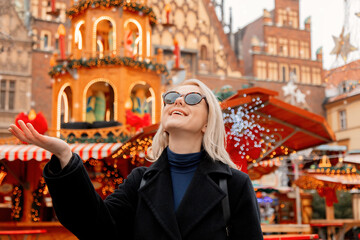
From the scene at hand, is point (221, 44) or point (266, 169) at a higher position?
point (221, 44)

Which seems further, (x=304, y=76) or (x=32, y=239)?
(x=304, y=76)

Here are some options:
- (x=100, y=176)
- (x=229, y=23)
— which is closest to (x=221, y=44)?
(x=229, y=23)

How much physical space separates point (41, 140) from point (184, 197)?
27.6 inches

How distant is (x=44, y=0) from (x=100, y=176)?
18.5 m

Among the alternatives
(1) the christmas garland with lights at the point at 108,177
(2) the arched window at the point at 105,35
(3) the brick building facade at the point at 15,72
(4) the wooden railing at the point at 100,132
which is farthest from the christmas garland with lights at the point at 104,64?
(3) the brick building facade at the point at 15,72

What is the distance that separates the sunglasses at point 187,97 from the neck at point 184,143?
0.17 m

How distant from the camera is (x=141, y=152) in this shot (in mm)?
10359

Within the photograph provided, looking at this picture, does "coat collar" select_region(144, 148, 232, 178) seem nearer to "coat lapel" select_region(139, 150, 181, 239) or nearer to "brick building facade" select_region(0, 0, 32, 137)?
"coat lapel" select_region(139, 150, 181, 239)

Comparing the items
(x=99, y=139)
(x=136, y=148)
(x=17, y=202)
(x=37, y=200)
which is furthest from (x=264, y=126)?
(x=17, y=202)

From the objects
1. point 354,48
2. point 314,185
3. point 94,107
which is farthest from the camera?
point 314,185

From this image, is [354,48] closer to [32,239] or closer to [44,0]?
[32,239]

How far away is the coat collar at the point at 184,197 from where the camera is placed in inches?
83.0

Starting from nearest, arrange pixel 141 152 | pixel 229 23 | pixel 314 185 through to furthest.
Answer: pixel 141 152 < pixel 314 185 < pixel 229 23

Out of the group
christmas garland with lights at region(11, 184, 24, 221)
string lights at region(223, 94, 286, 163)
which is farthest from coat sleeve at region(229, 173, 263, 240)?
christmas garland with lights at region(11, 184, 24, 221)
